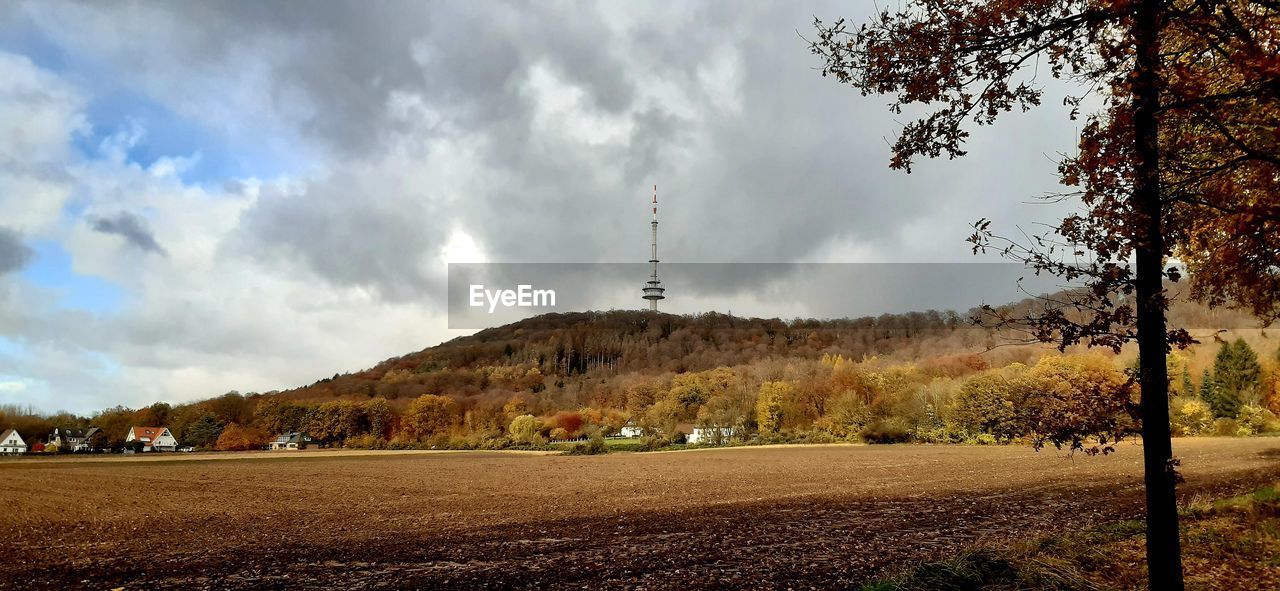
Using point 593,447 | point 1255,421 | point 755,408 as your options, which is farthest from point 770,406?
point 1255,421

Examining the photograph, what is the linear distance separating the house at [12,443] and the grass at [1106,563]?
13428 cm

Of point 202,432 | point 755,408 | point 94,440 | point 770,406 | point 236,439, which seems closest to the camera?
point 770,406

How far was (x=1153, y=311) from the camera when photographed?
716 centimetres

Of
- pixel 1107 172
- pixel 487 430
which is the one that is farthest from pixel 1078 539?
pixel 487 430

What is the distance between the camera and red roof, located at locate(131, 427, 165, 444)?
113625mm

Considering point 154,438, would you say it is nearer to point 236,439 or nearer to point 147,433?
point 147,433

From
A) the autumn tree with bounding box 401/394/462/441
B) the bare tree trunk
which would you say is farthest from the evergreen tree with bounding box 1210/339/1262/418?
the autumn tree with bounding box 401/394/462/441

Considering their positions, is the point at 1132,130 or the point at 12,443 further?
the point at 12,443

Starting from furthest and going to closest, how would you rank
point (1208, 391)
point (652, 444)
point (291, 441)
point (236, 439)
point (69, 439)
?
point (291, 441), point (236, 439), point (69, 439), point (652, 444), point (1208, 391)

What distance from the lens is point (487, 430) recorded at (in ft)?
400

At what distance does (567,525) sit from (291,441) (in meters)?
127

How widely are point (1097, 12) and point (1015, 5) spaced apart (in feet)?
2.88

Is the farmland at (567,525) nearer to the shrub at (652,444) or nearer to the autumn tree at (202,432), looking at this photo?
the shrub at (652,444)

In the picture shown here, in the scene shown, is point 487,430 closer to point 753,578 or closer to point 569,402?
point 569,402
